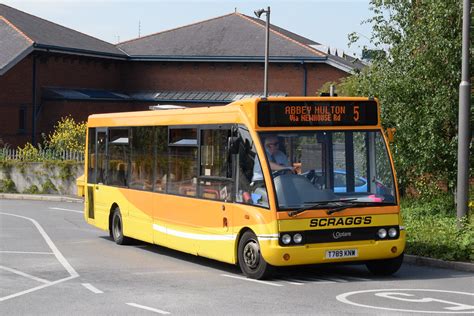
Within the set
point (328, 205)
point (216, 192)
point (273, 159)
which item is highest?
point (273, 159)

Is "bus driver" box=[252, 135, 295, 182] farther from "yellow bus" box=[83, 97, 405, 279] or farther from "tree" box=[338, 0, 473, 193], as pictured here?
"tree" box=[338, 0, 473, 193]

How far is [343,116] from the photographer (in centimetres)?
1512

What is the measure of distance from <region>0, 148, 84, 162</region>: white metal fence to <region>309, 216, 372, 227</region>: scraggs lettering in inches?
1040

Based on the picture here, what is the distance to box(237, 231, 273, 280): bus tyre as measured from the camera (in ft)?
47.0

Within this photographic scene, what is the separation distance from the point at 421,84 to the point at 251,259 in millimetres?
9850

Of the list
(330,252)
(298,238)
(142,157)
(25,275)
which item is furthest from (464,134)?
(25,275)

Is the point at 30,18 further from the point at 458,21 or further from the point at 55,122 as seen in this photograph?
the point at 458,21

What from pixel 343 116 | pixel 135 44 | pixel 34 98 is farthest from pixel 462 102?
pixel 135 44

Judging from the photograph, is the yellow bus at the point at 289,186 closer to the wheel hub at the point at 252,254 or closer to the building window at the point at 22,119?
the wheel hub at the point at 252,254

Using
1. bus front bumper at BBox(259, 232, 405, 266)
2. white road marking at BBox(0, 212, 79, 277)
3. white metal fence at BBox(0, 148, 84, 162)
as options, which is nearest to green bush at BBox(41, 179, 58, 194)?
white metal fence at BBox(0, 148, 84, 162)

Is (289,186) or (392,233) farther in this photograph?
(392,233)

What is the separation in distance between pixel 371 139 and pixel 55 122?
41.8 metres

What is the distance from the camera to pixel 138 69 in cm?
6372

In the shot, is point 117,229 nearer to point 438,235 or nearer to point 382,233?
point 438,235
